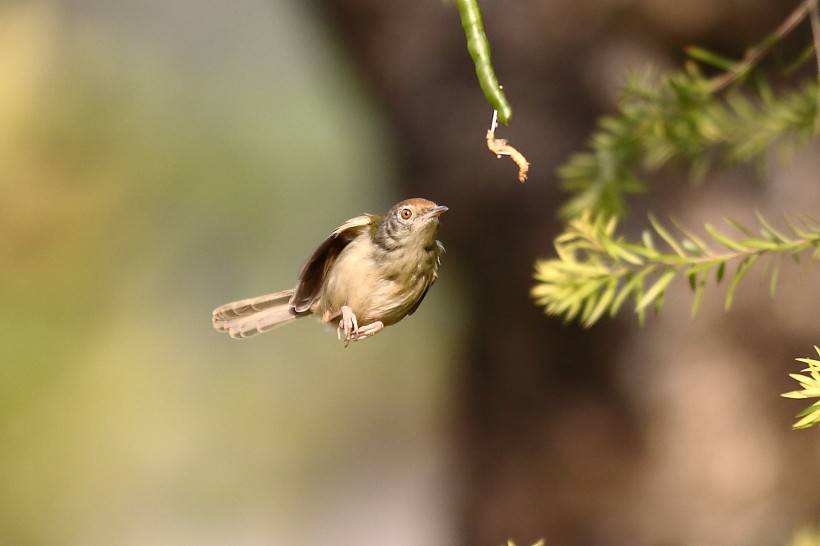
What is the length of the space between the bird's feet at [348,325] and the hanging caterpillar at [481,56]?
2.9 inches

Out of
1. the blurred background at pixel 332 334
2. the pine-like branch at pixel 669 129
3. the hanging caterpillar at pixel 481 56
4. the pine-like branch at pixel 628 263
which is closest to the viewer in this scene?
the hanging caterpillar at pixel 481 56

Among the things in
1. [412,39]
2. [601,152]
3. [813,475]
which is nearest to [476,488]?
[813,475]

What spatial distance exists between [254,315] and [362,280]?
0.05 metres

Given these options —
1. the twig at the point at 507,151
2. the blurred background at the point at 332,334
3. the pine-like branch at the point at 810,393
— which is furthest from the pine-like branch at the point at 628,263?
the blurred background at the point at 332,334

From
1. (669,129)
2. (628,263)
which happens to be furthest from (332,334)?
(628,263)

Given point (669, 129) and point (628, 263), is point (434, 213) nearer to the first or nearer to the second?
point (628, 263)

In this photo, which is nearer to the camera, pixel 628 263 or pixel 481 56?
pixel 481 56

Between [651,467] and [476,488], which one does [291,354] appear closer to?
[476,488]

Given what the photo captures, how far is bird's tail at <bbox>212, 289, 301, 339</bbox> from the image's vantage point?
28 centimetres

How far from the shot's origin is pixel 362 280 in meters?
0.27

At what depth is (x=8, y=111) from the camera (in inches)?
133

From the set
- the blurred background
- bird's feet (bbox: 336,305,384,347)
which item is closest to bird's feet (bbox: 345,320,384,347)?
bird's feet (bbox: 336,305,384,347)

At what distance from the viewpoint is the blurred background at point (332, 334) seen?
1.38 metres

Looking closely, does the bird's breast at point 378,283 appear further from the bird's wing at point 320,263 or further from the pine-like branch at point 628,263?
the pine-like branch at point 628,263
